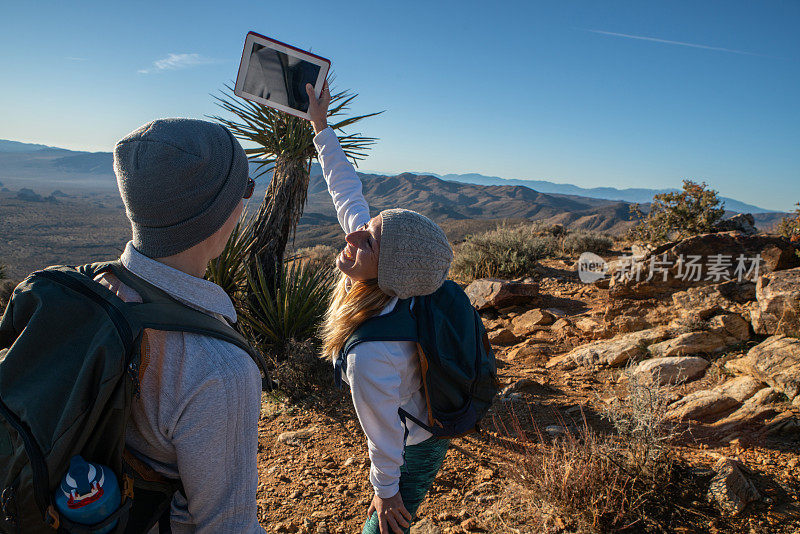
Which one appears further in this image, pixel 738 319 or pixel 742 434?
pixel 738 319

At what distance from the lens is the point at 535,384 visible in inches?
163

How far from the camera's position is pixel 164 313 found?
90 cm

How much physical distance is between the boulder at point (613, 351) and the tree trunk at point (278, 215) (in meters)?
3.14

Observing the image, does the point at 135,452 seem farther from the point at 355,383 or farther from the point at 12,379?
the point at 355,383

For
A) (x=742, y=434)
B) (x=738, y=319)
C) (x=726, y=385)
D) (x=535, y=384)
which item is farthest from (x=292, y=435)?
(x=738, y=319)

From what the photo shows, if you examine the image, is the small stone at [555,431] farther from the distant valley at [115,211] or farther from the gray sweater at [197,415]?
the distant valley at [115,211]

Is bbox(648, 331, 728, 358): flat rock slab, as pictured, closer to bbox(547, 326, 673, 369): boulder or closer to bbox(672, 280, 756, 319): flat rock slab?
bbox(547, 326, 673, 369): boulder

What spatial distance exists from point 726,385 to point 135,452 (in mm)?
4278

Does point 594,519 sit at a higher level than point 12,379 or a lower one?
lower

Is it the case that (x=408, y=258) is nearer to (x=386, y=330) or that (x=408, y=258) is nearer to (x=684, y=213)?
(x=386, y=330)

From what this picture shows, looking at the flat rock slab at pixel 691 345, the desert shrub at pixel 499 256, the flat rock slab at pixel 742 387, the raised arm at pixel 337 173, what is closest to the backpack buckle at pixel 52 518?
the raised arm at pixel 337 173

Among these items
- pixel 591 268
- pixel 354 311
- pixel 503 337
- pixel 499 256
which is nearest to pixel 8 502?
pixel 354 311

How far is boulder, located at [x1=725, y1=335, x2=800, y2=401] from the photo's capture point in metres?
3.32

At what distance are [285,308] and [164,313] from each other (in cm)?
347
